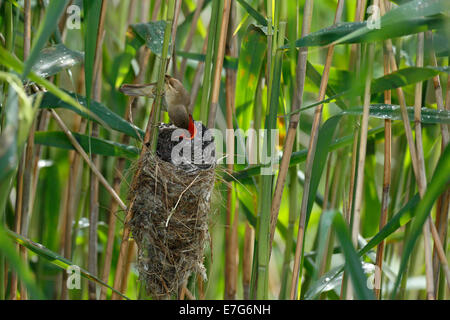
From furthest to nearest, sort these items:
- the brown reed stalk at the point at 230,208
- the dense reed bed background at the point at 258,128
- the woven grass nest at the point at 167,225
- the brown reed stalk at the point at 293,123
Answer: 1. the brown reed stalk at the point at 230,208
2. the woven grass nest at the point at 167,225
3. the brown reed stalk at the point at 293,123
4. the dense reed bed background at the point at 258,128

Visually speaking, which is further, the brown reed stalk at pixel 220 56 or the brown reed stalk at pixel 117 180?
the brown reed stalk at pixel 117 180

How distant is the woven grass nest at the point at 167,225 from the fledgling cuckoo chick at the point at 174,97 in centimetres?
22

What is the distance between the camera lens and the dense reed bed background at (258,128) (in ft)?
3.42

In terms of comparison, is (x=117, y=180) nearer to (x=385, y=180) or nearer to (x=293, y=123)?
(x=293, y=123)

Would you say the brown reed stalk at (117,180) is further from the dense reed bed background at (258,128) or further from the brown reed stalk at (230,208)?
the brown reed stalk at (230,208)

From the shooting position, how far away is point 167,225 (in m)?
1.56

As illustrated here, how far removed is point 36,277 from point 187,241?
96 cm

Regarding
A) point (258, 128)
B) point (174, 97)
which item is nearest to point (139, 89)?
point (174, 97)

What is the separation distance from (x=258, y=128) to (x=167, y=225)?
0.41 m

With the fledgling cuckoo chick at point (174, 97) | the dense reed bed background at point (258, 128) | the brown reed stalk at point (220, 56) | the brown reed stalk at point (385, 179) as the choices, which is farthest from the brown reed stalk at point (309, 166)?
the fledgling cuckoo chick at point (174, 97)

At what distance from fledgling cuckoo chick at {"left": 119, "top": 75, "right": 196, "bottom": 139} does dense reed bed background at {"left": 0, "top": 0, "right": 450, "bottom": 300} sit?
0.05 m

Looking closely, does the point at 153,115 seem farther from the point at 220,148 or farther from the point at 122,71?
the point at 122,71

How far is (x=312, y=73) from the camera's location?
1582 millimetres

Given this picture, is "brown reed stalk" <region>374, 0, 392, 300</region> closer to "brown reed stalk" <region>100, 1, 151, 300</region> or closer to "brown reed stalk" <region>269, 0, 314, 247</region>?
"brown reed stalk" <region>269, 0, 314, 247</region>
